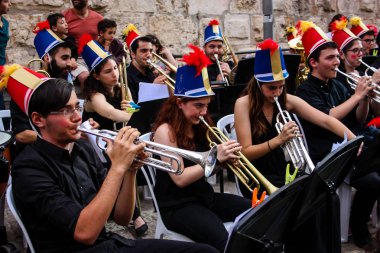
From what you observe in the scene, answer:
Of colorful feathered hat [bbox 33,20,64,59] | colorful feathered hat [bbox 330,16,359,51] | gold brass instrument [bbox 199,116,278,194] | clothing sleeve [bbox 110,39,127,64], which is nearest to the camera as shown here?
gold brass instrument [bbox 199,116,278,194]

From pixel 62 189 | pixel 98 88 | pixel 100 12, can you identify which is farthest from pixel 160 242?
pixel 100 12

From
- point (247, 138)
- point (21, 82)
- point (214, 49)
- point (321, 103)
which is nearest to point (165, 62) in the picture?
point (214, 49)

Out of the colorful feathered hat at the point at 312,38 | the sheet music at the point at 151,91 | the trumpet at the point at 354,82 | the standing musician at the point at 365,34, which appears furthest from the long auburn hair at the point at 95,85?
the standing musician at the point at 365,34

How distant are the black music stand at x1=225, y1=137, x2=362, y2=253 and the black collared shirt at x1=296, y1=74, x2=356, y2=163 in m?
0.99

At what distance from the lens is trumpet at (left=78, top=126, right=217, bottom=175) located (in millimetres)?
2398

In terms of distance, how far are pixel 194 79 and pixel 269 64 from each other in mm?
667

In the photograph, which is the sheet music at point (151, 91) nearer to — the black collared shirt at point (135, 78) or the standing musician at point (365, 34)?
the black collared shirt at point (135, 78)

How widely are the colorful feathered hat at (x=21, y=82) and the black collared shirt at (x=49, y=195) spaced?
0.22 m

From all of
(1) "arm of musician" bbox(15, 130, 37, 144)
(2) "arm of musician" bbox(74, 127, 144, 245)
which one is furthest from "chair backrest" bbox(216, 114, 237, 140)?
(2) "arm of musician" bbox(74, 127, 144, 245)

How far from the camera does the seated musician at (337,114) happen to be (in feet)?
12.3

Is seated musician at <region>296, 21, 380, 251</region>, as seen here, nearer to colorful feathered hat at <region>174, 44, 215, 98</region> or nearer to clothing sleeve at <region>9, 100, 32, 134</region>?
colorful feathered hat at <region>174, 44, 215, 98</region>

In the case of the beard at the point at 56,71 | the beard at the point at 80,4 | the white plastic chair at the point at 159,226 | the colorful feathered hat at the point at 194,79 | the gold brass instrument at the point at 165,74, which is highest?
the beard at the point at 80,4

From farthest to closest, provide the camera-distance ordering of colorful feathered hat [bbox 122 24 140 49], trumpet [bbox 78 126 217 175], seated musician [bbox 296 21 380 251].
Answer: colorful feathered hat [bbox 122 24 140 49]
seated musician [bbox 296 21 380 251]
trumpet [bbox 78 126 217 175]

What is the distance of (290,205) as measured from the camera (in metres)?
2.28
